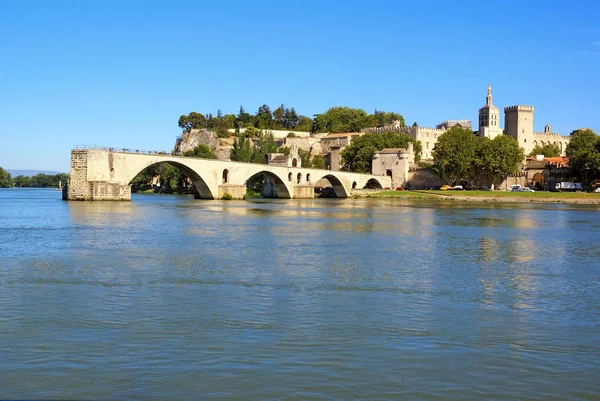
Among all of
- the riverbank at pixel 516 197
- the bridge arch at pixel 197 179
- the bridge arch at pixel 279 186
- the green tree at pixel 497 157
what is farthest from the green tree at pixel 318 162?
the bridge arch at pixel 197 179

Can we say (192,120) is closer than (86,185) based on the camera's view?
No

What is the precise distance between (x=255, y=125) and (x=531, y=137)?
48727mm

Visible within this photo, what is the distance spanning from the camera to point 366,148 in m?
94.1

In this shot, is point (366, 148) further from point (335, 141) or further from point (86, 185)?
point (86, 185)

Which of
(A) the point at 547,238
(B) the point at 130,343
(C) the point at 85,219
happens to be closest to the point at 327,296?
(B) the point at 130,343

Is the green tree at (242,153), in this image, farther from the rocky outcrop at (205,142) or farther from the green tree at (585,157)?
the green tree at (585,157)

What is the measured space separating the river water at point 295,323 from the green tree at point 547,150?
303 feet

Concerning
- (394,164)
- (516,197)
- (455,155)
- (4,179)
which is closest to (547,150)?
(394,164)

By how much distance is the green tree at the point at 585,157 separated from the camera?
7238 centimetres

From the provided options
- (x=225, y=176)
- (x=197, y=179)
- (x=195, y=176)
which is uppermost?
(x=225, y=176)

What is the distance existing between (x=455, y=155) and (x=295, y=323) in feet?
235

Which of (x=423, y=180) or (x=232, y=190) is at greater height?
(x=423, y=180)

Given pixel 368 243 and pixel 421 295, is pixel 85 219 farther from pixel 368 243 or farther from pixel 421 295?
pixel 421 295

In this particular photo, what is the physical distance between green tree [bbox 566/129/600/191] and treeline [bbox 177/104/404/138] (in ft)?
170
